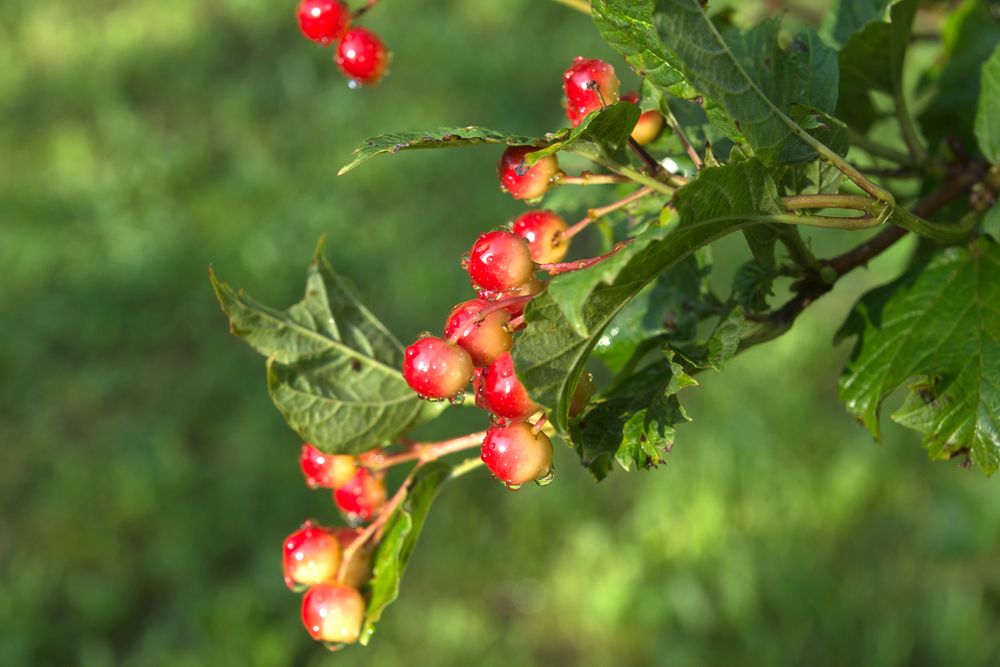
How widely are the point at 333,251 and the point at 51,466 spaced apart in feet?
3.69

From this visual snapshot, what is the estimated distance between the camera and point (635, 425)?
79 cm

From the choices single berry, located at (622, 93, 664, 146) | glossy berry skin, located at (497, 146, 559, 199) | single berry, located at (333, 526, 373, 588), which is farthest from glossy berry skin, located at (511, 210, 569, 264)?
single berry, located at (333, 526, 373, 588)

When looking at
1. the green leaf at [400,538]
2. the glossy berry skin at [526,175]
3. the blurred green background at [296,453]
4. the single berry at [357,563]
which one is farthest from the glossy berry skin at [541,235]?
the blurred green background at [296,453]

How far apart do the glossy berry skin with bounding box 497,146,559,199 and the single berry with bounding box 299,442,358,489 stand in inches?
13.3

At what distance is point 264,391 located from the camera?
130 inches

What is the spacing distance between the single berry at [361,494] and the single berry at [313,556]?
0.10ft

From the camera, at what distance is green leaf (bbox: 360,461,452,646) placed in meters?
0.97

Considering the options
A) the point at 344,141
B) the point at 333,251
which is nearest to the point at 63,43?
the point at 344,141

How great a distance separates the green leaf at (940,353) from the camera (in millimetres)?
868

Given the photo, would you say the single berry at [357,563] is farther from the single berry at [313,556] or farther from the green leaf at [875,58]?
the green leaf at [875,58]

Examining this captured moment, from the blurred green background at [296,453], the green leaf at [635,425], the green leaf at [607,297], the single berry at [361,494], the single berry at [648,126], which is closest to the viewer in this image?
the green leaf at [607,297]

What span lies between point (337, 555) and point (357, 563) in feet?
0.06

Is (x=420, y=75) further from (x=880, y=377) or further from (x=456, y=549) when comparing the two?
(x=880, y=377)

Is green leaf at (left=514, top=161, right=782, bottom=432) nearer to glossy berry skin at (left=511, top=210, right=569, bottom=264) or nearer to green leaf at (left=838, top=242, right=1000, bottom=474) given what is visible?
glossy berry skin at (left=511, top=210, right=569, bottom=264)
